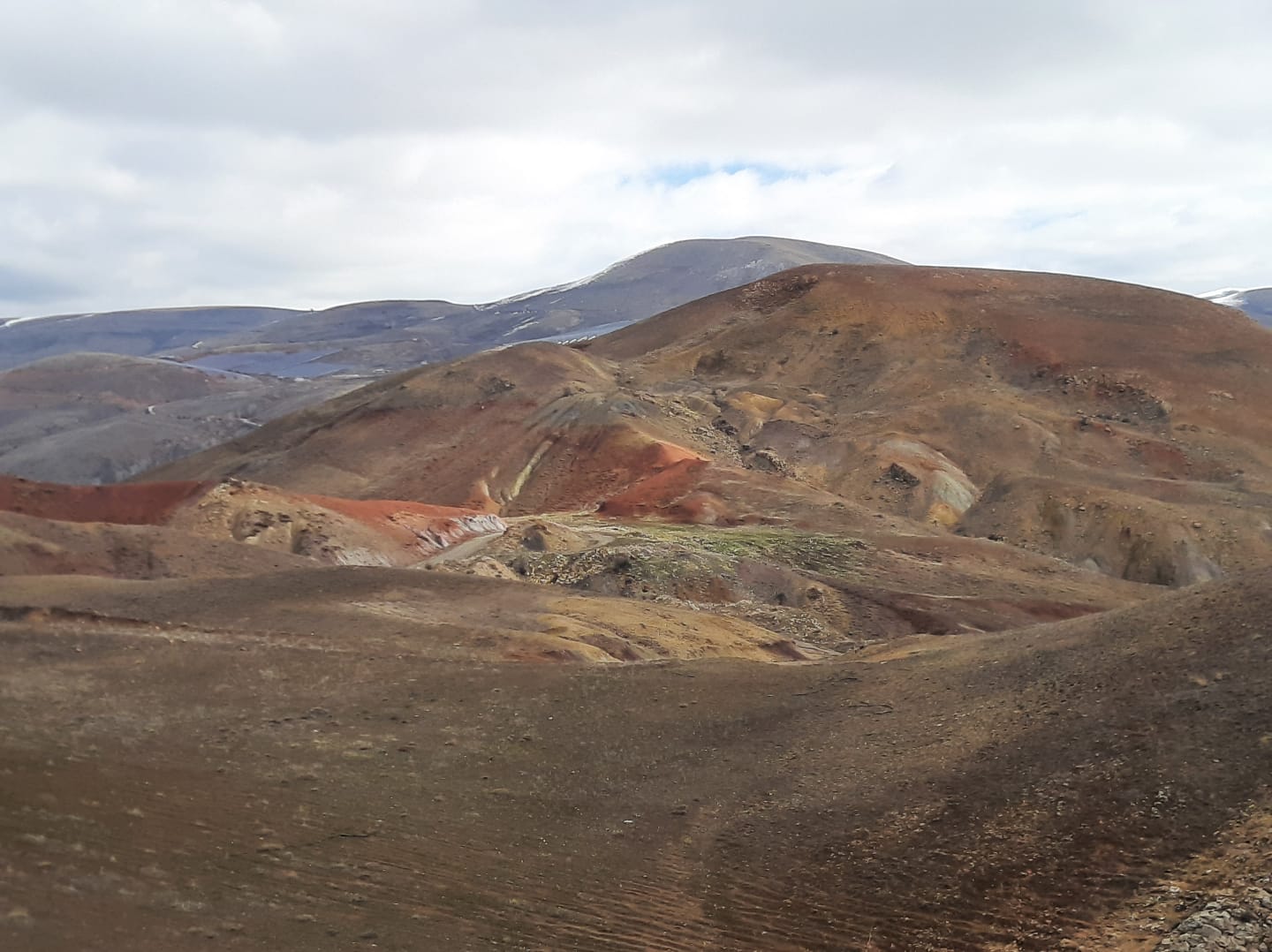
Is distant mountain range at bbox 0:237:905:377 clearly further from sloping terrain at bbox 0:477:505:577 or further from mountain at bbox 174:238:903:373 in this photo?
sloping terrain at bbox 0:477:505:577

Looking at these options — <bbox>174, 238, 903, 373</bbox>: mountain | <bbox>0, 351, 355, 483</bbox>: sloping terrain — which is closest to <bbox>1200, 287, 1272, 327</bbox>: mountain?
<bbox>174, 238, 903, 373</bbox>: mountain

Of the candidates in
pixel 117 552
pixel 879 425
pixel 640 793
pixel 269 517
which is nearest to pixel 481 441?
pixel 879 425

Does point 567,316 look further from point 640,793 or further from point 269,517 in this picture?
point 640,793

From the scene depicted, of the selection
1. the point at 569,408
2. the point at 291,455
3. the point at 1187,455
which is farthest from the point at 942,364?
the point at 291,455

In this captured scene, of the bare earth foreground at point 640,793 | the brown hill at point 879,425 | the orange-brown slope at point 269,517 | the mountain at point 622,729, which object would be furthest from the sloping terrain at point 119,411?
the bare earth foreground at point 640,793

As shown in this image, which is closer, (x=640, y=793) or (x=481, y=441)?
(x=640, y=793)

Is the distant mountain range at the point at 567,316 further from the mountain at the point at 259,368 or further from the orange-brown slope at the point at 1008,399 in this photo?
the orange-brown slope at the point at 1008,399
